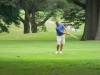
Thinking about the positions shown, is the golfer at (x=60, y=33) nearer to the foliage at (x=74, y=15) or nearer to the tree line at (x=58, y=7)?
the tree line at (x=58, y=7)

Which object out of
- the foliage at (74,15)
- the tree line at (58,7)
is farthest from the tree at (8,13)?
the foliage at (74,15)

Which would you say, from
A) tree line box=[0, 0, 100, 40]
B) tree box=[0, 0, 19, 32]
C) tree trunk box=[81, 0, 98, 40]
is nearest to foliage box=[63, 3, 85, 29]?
tree line box=[0, 0, 100, 40]

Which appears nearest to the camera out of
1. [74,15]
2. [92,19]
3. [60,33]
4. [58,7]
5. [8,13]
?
[60,33]

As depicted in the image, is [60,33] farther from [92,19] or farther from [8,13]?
[8,13]

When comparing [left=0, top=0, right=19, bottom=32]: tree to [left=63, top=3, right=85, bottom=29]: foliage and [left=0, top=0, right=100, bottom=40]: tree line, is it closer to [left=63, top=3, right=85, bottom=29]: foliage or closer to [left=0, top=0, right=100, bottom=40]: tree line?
[left=0, top=0, right=100, bottom=40]: tree line

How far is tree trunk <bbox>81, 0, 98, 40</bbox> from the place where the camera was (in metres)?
40.4

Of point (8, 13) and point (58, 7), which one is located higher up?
point (58, 7)

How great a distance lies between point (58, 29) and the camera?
69.9 ft

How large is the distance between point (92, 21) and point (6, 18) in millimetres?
19684

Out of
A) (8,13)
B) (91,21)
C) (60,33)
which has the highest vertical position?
(60,33)

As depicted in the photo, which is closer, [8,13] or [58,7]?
[8,13]

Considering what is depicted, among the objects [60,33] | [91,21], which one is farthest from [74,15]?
[60,33]

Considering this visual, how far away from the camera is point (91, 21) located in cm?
4081

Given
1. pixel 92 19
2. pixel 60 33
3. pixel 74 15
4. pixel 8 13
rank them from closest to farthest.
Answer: pixel 60 33
pixel 92 19
pixel 8 13
pixel 74 15
